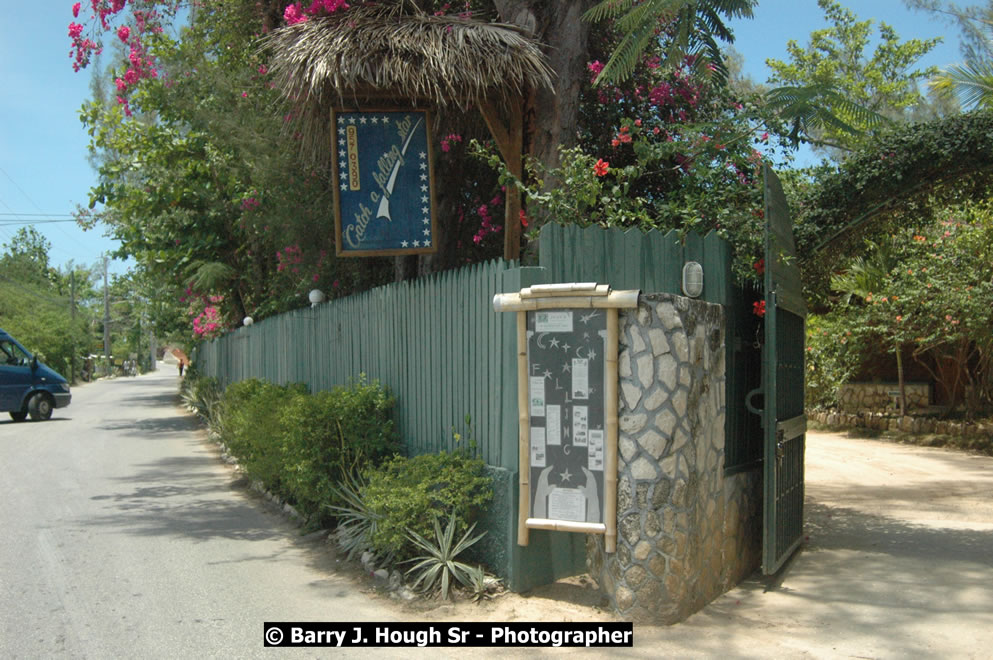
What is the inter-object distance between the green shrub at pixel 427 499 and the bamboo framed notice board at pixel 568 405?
55 cm

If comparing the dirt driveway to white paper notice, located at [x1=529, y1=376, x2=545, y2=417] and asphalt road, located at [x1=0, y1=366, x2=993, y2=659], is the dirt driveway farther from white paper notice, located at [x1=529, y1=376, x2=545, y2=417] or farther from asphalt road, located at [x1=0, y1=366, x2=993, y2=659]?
white paper notice, located at [x1=529, y1=376, x2=545, y2=417]

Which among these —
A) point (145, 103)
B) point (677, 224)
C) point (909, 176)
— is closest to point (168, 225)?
point (145, 103)

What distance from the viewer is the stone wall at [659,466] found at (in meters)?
5.32

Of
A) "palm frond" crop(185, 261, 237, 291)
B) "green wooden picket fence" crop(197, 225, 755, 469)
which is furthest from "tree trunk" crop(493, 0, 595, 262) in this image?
"palm frond" crop(185, 261, 237, 291)

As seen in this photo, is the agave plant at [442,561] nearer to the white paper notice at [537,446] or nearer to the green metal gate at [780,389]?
the white paper notice at [537,446]

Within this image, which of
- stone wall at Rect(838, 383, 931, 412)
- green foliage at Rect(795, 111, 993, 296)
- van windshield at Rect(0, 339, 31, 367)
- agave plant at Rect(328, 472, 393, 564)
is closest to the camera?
green foliage at Rect(795, 111, 993, 296)

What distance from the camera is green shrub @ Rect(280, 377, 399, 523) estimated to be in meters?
7.88

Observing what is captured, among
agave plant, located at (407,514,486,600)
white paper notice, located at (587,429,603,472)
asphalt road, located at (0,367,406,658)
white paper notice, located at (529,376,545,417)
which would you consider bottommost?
asphalt road, located at (0,367,406,658)

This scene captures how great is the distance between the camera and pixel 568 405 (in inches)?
221

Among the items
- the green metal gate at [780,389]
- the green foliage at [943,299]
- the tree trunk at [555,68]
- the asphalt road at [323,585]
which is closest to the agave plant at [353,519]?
the asphalt road at [323,585]

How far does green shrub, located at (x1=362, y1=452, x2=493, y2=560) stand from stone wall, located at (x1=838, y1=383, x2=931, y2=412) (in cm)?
1502

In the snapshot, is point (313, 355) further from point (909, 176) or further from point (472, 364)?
point (909, 176)

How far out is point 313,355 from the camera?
11250mm

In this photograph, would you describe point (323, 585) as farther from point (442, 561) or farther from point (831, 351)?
point (831, 351)
